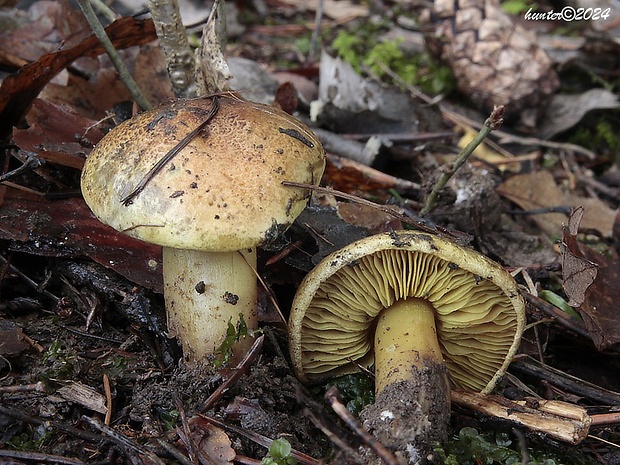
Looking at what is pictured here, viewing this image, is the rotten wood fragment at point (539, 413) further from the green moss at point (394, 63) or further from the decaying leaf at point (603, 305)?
the green moss at point (394, 63)

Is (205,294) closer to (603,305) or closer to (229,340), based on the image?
(229,340)

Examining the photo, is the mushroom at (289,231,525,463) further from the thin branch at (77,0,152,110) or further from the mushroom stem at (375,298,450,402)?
the thin branch at (77,0,152,110)

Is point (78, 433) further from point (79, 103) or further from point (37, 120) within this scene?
point (79, 103)

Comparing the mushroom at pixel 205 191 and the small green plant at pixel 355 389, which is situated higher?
the mushroom at pixel 205 191

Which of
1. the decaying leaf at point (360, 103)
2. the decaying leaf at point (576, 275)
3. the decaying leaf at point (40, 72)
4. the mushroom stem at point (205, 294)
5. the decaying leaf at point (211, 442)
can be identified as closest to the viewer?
the decaying leaf at point (211, 442)

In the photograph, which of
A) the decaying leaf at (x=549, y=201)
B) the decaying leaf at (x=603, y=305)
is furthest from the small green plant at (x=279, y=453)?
the decaying leaf at (x=549, y=201)

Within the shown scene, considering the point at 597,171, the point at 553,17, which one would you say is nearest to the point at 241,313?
the point at 597,171

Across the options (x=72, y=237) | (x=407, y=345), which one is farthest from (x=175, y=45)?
(x=407, y=345)
